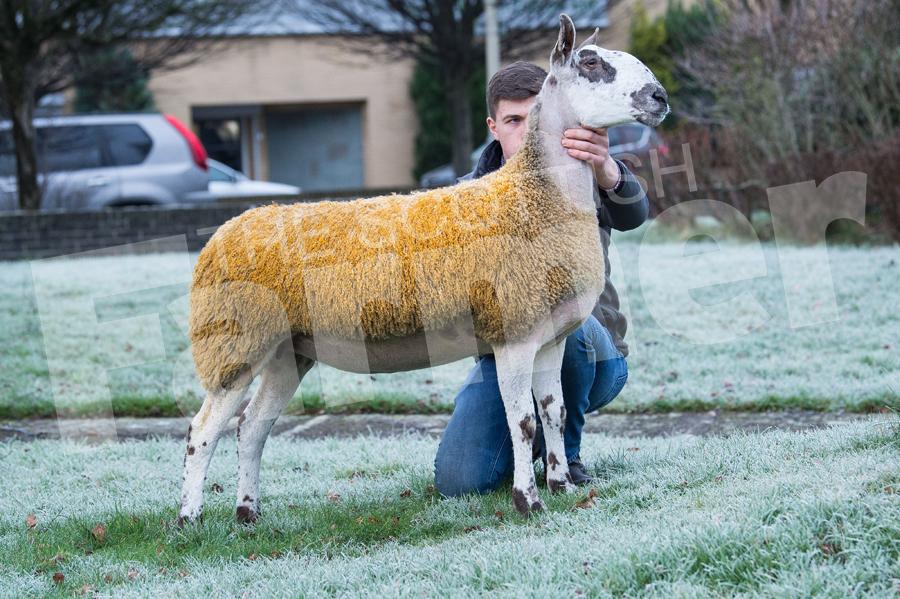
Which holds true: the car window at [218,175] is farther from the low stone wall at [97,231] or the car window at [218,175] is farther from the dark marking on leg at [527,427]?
the dark marking on leg at [527,427]

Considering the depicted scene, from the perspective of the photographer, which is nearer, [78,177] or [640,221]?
[640,221]

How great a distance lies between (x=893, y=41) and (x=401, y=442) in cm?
882

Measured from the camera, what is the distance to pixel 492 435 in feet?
14.0

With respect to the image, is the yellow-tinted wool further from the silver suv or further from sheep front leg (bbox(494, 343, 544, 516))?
the silver suv

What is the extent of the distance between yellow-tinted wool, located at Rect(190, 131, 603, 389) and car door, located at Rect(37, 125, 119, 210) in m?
10.3

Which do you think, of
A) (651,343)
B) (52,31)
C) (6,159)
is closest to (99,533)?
(651,343)

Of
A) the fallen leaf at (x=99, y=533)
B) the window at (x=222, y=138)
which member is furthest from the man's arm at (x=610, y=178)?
the window at (x=222, y=138)

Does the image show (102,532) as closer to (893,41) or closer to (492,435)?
(492,435)

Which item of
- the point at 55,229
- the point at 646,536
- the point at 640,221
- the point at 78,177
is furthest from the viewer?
→ the point at 78,177

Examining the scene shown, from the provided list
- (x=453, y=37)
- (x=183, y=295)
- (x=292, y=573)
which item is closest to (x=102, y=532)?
(x=292, y=573)

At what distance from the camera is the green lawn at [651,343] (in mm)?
6180

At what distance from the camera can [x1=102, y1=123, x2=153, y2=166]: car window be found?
1400cm

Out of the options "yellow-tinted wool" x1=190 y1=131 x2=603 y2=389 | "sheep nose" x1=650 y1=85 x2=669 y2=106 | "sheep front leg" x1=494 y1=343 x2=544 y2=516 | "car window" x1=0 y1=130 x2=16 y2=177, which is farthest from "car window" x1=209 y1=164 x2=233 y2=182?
"sheep nose" x1=650 y1=85 x2=669 y2=106

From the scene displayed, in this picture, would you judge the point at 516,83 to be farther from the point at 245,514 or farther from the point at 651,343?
the point at 651,343
